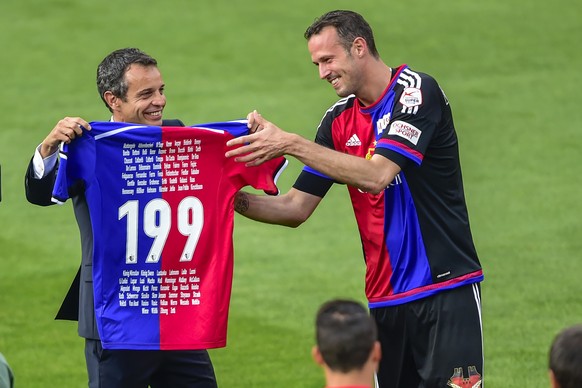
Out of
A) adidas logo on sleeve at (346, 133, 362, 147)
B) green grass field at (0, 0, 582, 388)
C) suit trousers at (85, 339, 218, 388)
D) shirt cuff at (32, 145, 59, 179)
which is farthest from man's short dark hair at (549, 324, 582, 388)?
green grass field at (0, 0, 582, 388)

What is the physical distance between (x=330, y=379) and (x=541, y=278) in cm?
649

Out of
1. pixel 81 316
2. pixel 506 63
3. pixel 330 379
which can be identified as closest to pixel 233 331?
pixel 81 316

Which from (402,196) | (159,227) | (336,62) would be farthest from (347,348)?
(336,62)

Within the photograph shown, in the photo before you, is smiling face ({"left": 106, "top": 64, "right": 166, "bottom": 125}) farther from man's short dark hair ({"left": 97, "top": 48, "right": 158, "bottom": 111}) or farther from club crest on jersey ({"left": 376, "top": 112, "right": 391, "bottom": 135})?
club crest on jersey ({"left": 376, "top": 112, "right": 391, "bottom": 135})

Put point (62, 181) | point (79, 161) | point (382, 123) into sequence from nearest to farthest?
point (62, 181), point (79, 161), point (382, 123)

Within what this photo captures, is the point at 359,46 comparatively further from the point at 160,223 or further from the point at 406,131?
the point at 160,223

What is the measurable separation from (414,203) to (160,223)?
1.25 m

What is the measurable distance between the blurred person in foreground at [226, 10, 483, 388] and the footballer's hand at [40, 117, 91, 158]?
2.42ft

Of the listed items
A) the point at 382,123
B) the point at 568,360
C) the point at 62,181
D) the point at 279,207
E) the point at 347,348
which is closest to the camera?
the point at 568,360

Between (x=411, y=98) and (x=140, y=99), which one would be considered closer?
(x=411, y=98)

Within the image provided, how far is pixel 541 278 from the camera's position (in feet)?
35.1

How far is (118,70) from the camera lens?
6.28 metres

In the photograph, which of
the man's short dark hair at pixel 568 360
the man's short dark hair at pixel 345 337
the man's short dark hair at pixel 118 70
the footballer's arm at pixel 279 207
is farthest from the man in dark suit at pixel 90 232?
the man's short dark hair at pixel 568 360

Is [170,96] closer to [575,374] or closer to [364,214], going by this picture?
[364,214]
